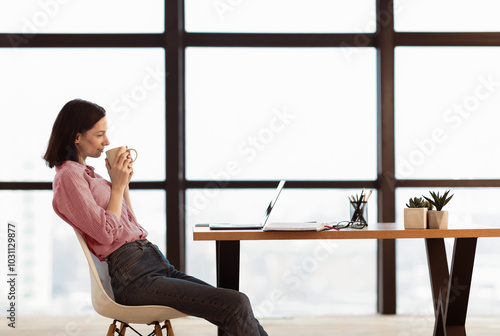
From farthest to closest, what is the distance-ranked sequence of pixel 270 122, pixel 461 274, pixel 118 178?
1. pixel 270 122
2. pixel 461 274
3. pixel 118 178

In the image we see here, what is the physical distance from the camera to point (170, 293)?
1771mm

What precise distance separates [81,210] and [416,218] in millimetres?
1271

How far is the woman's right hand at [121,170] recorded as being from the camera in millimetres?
1892

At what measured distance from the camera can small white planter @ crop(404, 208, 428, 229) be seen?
6.89 ft

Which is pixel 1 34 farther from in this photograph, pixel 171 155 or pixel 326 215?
pixel 326 215

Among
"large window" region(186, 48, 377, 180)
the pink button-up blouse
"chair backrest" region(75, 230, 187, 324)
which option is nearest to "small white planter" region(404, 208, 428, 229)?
"chair backrest" region(75, 230, 187, 324)

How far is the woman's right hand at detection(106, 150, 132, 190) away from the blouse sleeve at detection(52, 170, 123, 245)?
0.38 feet

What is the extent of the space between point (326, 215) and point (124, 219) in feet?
5.97

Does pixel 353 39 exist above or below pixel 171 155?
above

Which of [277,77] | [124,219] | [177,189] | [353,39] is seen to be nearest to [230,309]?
[124,219]

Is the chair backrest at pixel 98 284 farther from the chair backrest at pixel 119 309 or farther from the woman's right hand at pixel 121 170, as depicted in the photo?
the woman's right hand at pixel 121 170

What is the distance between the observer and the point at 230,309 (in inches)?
67.7
